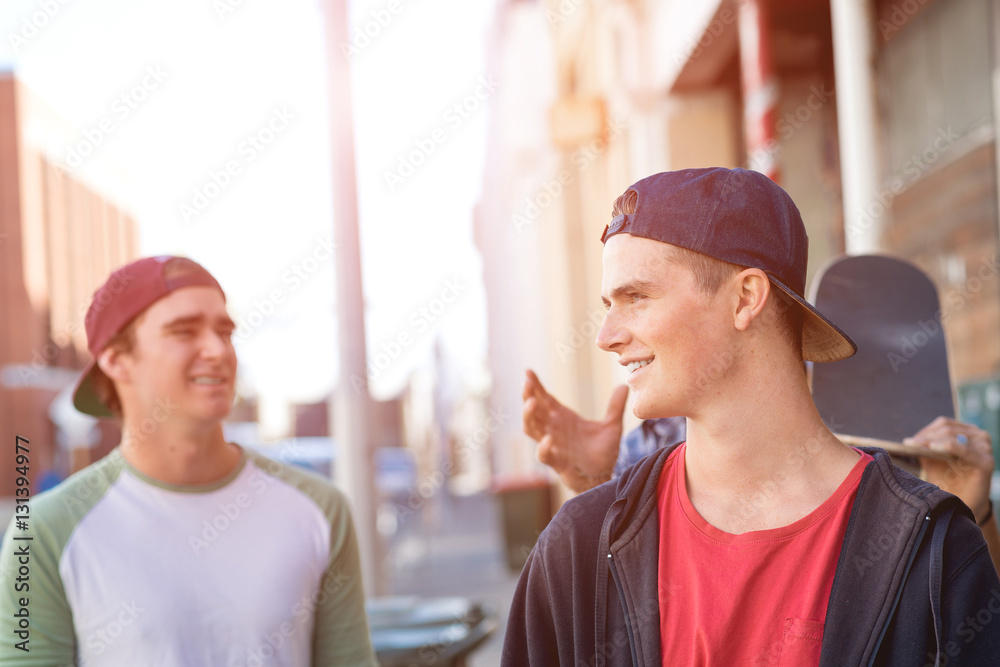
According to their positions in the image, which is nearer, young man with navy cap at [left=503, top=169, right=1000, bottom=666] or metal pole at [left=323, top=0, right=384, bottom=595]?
young man with navy cap at [left=503, top=169, right=1000, bottom=666]

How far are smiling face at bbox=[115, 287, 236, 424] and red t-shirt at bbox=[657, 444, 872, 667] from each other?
1412 mm

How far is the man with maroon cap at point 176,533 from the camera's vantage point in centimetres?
226

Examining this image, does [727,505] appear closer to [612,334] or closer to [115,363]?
[612,334]

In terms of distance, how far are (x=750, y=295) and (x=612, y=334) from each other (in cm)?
27

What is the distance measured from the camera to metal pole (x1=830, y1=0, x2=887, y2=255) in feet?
15.0

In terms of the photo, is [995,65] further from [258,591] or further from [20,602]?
[20,602]

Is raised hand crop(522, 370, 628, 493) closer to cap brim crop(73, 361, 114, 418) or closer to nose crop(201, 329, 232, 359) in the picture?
nose crop(201, 329, 232, 359)

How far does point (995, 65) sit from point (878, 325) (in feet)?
7.97

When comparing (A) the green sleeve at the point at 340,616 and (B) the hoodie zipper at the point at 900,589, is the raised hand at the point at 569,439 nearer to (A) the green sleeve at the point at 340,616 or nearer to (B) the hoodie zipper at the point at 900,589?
(A) the green sleeve at the point at 340,616

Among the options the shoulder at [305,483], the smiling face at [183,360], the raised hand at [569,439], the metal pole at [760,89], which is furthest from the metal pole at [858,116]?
the smiling face at [183,360]

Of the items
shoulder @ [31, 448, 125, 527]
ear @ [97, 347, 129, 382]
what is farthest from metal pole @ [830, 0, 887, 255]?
shoulder @ [31, 448, 125, 527]

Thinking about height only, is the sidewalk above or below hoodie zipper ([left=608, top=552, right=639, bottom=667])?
below

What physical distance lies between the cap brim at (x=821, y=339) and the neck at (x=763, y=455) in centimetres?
13

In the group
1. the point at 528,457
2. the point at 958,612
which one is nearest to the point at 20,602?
the point at 958,612
